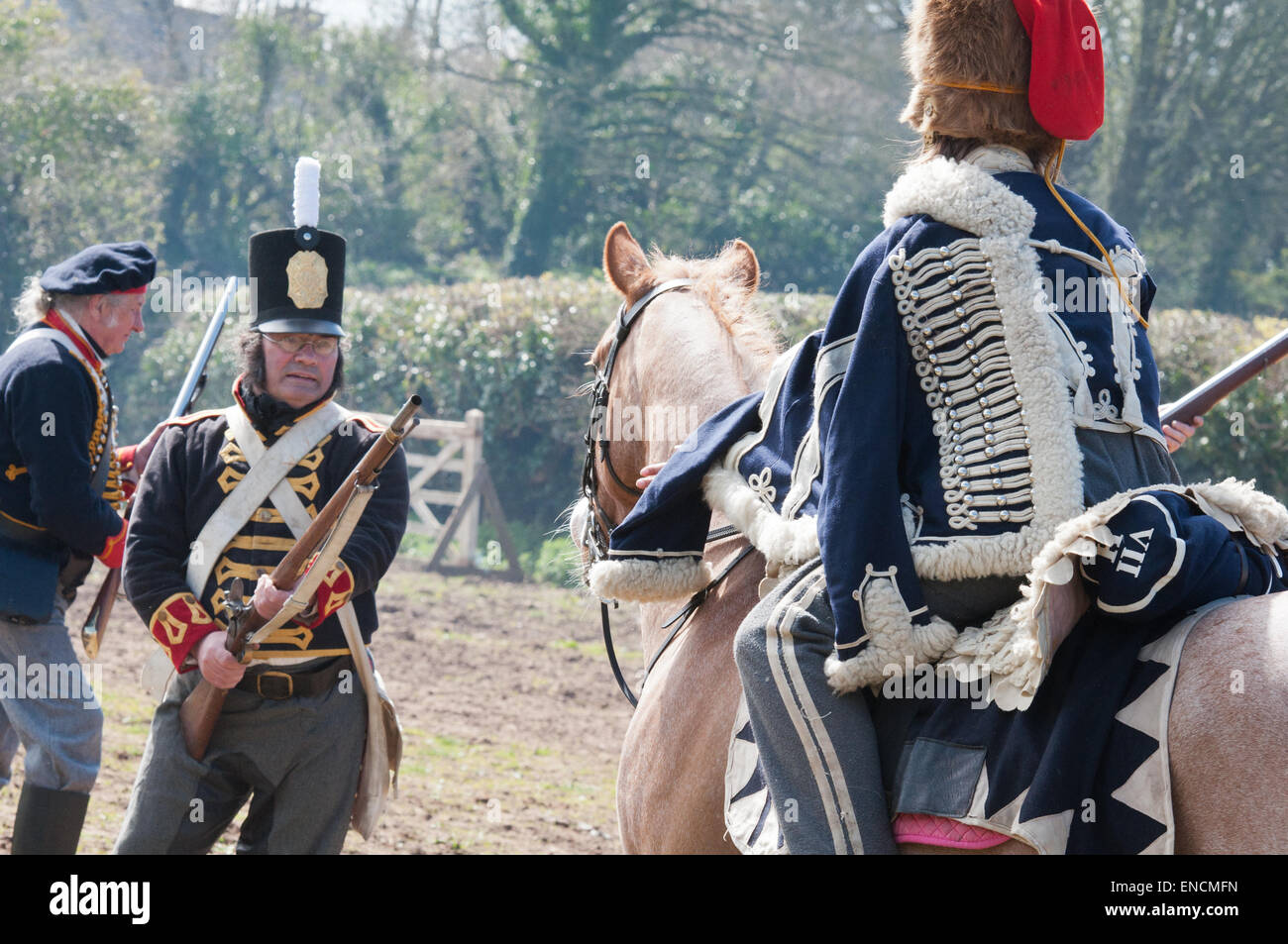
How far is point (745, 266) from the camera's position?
12.9 feet

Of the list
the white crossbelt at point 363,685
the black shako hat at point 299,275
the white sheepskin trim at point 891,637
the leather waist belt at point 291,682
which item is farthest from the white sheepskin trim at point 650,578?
the black shako hat at point 299,275

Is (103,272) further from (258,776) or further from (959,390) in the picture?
(959,390)

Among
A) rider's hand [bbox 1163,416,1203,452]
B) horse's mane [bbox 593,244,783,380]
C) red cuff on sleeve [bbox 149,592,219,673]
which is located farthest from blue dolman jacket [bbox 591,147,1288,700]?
red cuff on sleeve [bbox 149,592,219,673]

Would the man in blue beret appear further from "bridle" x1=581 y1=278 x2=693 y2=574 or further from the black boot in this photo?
"bridle" x1=581 y1=278 x2=693 y2=574

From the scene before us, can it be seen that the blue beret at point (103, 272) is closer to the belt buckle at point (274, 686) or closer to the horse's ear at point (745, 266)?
the belt buckle at point (274, 686)

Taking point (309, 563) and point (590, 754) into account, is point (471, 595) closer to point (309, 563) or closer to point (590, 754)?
point (590, 754)

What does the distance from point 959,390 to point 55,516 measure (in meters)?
3.17

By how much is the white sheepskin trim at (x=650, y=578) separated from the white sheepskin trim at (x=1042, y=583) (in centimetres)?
90

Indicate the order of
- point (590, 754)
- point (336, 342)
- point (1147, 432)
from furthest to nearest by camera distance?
1. point (590, 754)
2. point (336, 342)
3. point (1147, 432)

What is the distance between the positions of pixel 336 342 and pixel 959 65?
7.82 feet

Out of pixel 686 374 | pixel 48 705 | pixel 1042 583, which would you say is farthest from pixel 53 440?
pixel 1042 583
